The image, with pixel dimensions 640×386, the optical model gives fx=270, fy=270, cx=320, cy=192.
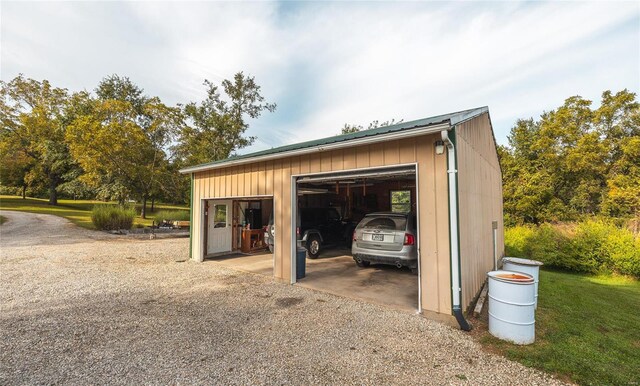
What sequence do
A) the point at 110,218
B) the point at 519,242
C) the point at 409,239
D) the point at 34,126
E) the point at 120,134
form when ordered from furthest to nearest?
the point at 34,126, the point at 120,134, the point at 110,218, the point at 519,242, the point at 409,239

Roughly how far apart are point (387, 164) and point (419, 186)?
0.65 metres

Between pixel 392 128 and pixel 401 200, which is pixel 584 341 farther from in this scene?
pixel 401 200

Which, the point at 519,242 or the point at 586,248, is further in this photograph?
the point at 519,242

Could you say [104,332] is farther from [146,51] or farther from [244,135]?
[244,135]

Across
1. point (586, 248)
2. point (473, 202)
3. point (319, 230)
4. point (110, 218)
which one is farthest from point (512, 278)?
point (110, 218)

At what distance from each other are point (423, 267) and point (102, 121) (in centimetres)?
2215

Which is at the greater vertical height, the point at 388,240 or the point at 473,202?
the point at 473,202

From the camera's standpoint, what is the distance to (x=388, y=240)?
6.19 meters

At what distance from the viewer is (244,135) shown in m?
23.7

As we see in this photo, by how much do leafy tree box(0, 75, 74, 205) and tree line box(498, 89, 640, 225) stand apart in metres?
36.8

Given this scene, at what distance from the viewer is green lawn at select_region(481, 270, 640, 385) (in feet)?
8.95

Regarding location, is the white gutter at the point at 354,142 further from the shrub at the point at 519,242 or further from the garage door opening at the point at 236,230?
the shrub at the point at 519,242

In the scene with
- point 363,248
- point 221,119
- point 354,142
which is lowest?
point 363,248

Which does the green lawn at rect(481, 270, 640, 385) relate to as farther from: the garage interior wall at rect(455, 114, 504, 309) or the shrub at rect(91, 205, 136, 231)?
the shrub at rect(91, 205, 136, 231)
